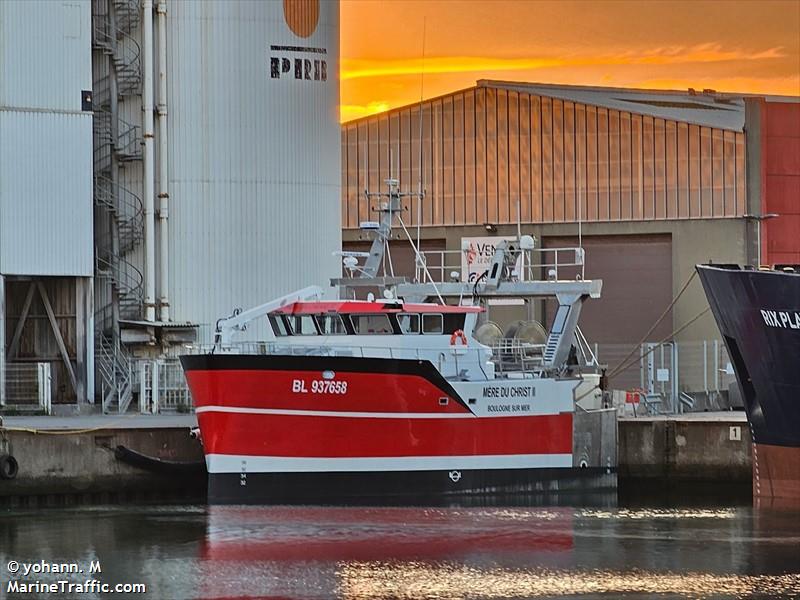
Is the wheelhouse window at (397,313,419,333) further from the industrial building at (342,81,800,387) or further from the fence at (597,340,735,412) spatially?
the industrial building at (342,81,800,387)

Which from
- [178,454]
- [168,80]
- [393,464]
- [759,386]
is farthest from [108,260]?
[759,386]

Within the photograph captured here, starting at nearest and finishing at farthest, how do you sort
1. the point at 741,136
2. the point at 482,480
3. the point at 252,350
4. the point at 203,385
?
1. the point at 203,385
2. the point at 482,480
3. the point at 252,350
4. the point at 741,136

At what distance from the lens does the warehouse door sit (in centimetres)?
5338

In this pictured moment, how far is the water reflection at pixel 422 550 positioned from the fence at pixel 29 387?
29.1 ft

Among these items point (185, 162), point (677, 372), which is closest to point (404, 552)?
point (185, 162)

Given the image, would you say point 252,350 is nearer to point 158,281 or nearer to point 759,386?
point 158,281

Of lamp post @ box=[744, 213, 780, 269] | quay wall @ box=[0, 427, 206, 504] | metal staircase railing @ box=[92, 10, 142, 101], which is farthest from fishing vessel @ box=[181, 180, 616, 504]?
lamp post @ box=[744, 213, 780, 269]

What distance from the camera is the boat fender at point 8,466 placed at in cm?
3553

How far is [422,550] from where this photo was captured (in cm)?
2997

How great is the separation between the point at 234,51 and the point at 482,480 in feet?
48.6

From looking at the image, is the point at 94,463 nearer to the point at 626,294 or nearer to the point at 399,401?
the point at 399,401

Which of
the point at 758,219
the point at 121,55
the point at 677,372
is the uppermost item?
the point at 121,55

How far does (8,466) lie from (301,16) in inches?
649

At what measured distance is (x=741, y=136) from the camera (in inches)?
Answer: 2073
